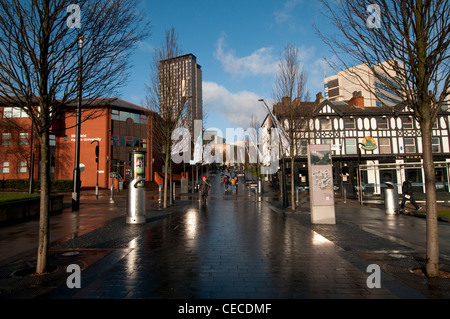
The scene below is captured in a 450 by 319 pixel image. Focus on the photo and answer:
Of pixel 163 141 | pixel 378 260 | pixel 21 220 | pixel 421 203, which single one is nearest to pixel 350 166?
pixel 421 203

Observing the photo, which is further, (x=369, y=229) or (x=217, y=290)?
(x=369, y=229)

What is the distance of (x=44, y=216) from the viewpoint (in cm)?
493

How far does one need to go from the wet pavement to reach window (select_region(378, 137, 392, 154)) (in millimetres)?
24955

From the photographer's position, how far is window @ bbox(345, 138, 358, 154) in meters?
31.9

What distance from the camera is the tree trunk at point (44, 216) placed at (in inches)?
191

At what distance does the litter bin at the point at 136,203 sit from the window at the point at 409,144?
32.4 meters

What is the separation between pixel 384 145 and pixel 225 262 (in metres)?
32.5

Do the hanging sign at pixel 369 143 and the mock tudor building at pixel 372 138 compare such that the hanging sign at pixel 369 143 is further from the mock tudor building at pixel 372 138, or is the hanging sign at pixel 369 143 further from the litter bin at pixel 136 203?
the litter bin at pixel 136 203

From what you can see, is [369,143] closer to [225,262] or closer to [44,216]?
[225,262]

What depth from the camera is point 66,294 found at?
154 inches

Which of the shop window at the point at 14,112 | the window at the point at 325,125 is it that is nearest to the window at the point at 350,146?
the window at the point at 325,125
